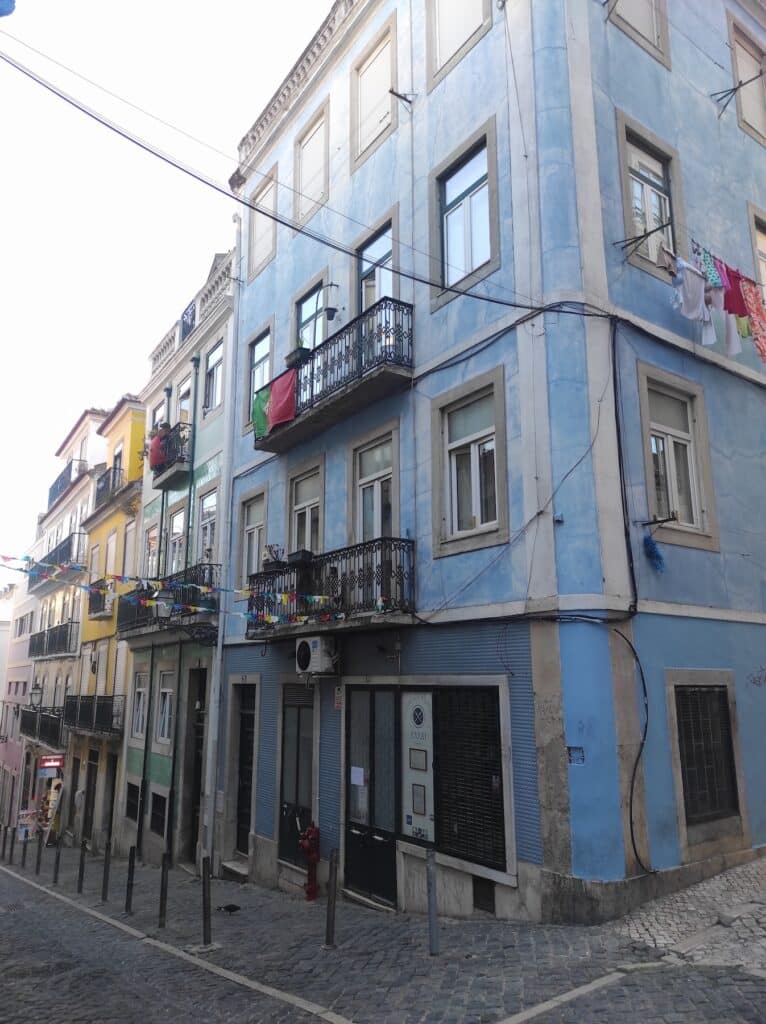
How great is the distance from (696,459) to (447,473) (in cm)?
308

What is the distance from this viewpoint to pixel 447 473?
10.2 meters

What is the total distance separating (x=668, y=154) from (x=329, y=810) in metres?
10.2

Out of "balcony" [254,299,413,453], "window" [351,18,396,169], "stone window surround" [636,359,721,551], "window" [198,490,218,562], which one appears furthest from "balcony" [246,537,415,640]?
"window" [351,18,396,169]

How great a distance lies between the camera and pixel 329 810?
1158 centimetres

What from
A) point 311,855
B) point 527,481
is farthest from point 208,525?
point 527,481

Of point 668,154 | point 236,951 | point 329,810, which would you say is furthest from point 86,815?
point 668,154

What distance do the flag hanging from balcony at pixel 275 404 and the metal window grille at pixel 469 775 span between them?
591cm

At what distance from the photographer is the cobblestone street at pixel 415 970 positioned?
583 centimetres

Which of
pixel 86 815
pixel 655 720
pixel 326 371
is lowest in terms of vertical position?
pixel 86 815

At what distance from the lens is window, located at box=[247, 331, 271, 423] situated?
16178 millimetres

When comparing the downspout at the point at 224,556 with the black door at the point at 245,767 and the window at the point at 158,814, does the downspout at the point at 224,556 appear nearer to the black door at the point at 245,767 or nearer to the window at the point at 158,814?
the black door at the point at 245,767

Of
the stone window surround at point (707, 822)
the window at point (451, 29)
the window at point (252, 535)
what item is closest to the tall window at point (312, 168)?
the window at point (451, 29)

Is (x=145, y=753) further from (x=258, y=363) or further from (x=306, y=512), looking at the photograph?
(x=258, y=363)

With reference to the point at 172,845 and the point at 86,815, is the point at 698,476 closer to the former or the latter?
the point at 172,845
